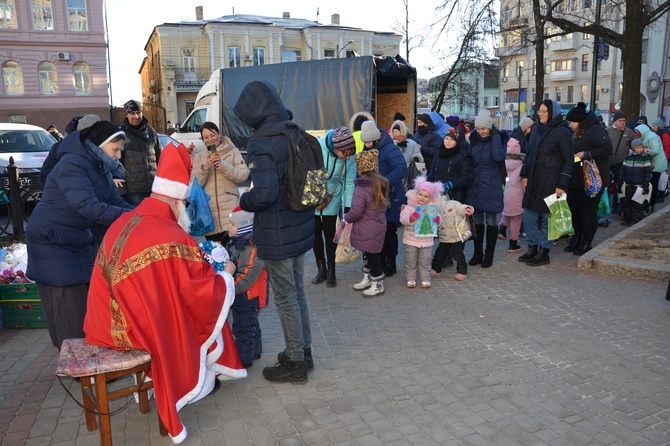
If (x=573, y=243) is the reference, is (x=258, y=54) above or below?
above

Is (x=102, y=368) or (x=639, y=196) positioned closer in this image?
(x=102, y=368)

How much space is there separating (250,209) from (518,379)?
2.46 metres

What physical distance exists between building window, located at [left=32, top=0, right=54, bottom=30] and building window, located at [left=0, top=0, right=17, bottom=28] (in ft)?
3.89

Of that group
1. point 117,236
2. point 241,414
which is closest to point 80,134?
point 117,236

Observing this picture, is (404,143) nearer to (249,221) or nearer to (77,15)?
(249,221)

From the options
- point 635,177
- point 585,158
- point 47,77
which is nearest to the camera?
point 585,158

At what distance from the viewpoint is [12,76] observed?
3588cm

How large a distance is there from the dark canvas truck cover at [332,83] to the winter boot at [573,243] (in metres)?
7.87

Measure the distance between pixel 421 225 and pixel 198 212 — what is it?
2.75 metres

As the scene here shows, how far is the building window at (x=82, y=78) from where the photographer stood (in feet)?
122

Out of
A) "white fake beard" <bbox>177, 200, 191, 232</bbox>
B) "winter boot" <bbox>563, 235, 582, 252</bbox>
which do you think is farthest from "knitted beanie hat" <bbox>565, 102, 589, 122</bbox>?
"white fake beard" <bbox>177, 200, 191, 232</bbox>

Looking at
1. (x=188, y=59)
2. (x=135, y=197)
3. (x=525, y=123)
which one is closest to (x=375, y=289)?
(x=135, y=197)

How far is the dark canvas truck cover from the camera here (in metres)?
15.2

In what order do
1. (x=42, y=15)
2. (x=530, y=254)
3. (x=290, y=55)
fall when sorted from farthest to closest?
(x=290, y=55) < (x=42, y=15) < (x=530, y=254)
